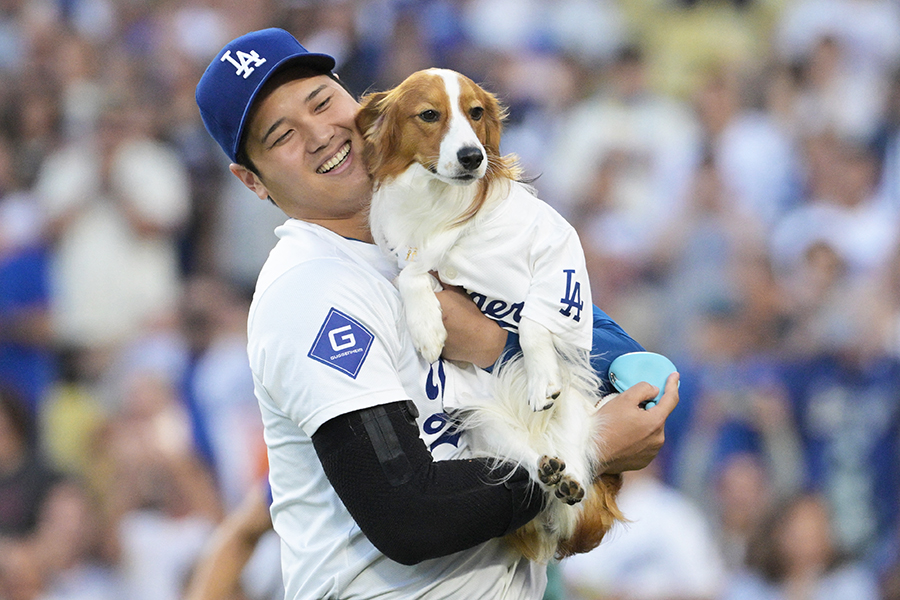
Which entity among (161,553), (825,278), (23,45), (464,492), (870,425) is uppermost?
(464,492)

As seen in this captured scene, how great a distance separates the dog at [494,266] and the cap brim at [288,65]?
0.44 ft

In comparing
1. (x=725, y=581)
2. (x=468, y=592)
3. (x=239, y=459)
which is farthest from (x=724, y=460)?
(x=468, y=592)

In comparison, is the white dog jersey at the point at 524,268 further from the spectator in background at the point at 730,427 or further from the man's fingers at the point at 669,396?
the spectator in background at the point at 730,427

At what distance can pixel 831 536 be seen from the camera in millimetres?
4938

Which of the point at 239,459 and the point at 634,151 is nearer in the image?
the point at 239,459

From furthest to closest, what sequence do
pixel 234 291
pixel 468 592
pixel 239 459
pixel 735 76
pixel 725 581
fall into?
1. pixel 735 76
2. pixel 234 291
3. pixel 239 459
4. pixel 725 581
5. pixel 468 592

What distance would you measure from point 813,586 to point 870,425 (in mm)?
863

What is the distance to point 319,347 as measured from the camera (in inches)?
70.7

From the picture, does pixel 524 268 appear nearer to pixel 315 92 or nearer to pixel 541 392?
pixel 541 392

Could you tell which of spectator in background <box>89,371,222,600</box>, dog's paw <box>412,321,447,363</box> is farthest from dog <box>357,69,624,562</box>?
spectator in background <box>89,371,222,600</box>

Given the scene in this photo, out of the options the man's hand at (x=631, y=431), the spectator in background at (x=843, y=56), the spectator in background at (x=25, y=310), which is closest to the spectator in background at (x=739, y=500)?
the spectator in background at (x=843, y=56)

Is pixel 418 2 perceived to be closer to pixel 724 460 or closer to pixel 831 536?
pixel 724 460

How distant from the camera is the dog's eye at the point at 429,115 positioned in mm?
2195

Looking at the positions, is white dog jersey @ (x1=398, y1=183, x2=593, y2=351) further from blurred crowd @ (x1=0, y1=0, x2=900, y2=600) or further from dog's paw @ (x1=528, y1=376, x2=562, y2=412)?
blurred crowd @ (x1=0, y1=0, x2=900, y2=600)
